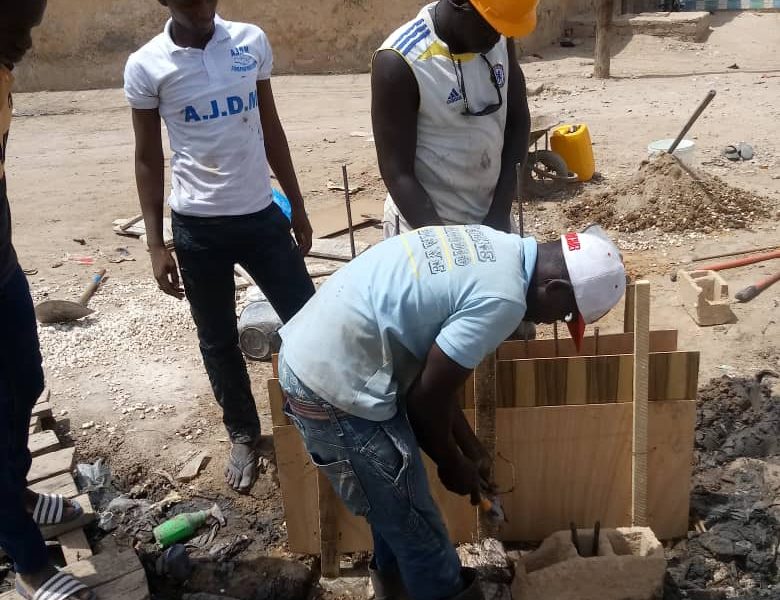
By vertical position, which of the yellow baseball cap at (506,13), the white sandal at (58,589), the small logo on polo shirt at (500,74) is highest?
the yellow baseball cap at (506,13)

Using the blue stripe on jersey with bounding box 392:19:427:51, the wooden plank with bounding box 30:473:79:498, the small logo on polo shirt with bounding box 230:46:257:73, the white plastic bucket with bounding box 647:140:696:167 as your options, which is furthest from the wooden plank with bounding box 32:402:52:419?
the white plastic bucket with bounding box 647:140:696:167

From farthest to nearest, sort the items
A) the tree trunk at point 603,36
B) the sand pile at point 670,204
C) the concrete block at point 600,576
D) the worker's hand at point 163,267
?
1. the tree trunk at point 603,36
2. the sand pile at point 670,204
3. the worker's hand at point 163,267
4. the concrete block at point 600,576

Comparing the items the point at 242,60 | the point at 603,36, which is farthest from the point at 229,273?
the point at 603,36

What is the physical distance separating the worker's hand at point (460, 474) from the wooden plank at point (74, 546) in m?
1.66

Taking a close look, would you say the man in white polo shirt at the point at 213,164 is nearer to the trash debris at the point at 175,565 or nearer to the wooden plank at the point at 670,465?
the trash debris at the point at 175,565

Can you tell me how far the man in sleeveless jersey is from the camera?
2.87 meters

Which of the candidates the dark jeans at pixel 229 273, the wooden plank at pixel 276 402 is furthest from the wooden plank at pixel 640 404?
the dark jeans at pixel 229 273

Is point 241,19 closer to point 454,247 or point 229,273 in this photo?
point 229,273

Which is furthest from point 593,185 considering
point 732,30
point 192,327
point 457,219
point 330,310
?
point 732,30

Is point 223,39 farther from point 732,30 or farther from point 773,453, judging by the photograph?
point 732,30

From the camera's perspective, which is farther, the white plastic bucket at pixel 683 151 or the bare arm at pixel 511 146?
the white plastic bucket at pixel 683 151

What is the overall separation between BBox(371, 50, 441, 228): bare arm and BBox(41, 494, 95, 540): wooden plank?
1.82 meters

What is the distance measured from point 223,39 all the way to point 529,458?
2010 millimetres

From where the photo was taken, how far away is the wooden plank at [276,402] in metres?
3.02
